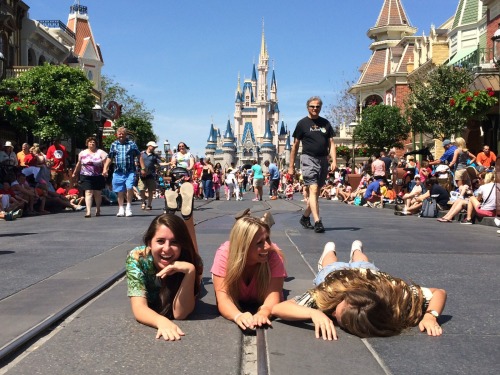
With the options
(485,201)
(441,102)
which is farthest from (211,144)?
(485,201)

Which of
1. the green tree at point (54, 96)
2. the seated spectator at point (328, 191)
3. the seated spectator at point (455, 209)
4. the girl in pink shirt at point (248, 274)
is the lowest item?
the seated spectator at point (328, 191)

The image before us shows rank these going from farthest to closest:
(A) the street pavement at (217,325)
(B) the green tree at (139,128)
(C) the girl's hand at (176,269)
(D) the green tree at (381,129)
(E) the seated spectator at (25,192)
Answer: (B) the green tree at (139,128) → (D) the green tree at (381,129) → (E) the seated spectator at (25,192) → (C) the girl's hand at (176,269) → (A) the street pavement at (217,325)

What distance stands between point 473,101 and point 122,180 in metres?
11.4

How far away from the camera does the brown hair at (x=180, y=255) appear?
390cm

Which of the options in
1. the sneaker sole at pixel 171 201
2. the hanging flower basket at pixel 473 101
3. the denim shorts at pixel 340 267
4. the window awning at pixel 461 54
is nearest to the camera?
the denim shorts at pixel 340 267

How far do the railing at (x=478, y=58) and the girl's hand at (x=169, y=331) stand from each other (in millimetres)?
27411

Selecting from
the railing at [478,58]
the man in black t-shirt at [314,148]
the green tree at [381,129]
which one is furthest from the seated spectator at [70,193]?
A: the green tree at [381,129]

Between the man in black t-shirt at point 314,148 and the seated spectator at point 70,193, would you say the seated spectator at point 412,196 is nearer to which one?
the man in black t-shirt at point 314,148

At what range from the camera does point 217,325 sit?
12.7 feet

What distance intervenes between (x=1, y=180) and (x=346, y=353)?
11.6 metres

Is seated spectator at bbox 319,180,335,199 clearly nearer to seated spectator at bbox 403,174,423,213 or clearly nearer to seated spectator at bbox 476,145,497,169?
seated spectator at bbox 476,145,497,169

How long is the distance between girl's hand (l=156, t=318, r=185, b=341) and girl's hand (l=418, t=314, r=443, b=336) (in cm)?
128

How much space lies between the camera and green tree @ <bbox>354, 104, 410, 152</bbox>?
48.8m

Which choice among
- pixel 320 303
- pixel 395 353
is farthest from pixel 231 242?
pixel 395 353
